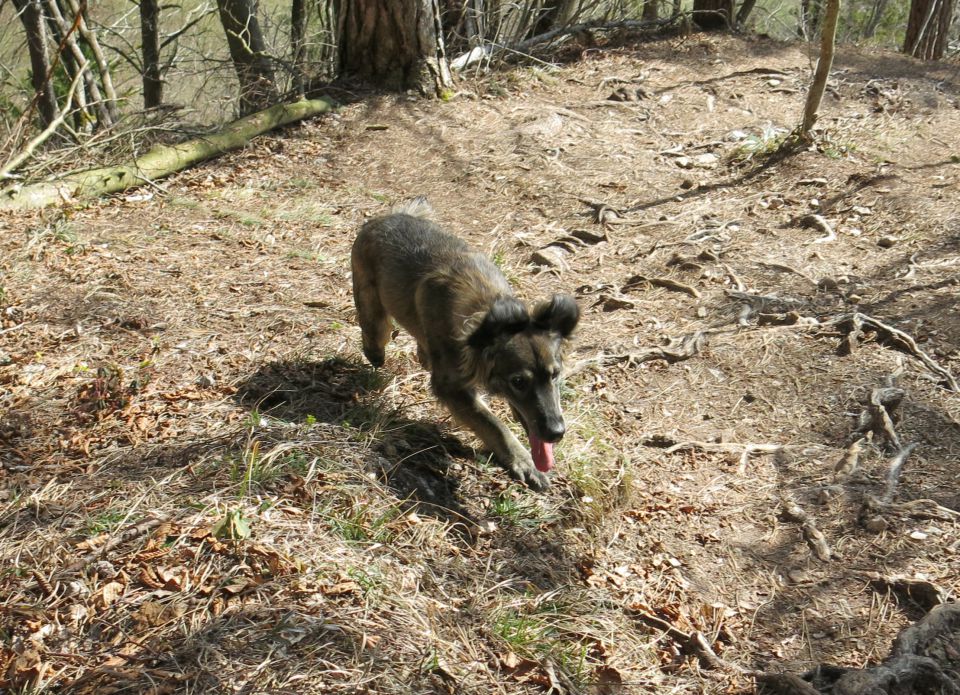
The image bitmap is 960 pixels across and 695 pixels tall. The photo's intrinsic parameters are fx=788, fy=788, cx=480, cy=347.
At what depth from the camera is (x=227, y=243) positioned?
8.71m

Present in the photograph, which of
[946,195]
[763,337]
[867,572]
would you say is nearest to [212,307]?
[763,337]

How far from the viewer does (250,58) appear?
14625 mm

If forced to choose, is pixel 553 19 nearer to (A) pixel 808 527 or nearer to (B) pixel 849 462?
(B) pixel 849 462

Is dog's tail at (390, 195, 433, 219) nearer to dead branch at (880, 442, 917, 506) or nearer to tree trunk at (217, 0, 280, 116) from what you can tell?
dead branch at (880, 442, 917, 506)

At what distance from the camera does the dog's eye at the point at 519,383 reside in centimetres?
551

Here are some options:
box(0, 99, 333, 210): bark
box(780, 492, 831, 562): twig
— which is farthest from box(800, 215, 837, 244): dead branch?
box(0, 99, 333, 210): bark

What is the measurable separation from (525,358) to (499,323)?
30 centimetres

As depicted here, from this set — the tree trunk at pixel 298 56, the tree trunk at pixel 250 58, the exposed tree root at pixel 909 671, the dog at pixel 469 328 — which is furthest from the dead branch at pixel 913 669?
the tree trunk at pixel 250 58

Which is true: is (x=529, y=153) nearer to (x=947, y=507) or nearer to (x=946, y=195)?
(x=946, y=195)

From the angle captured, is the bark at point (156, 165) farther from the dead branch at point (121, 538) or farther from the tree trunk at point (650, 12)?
the tree trunk at point (650, 12)

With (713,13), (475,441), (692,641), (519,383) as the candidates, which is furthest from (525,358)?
(713,13)

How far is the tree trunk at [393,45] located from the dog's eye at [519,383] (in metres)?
8.21

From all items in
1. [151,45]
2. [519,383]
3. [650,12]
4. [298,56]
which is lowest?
[151,45]

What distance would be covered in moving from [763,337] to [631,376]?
137 centimetres
